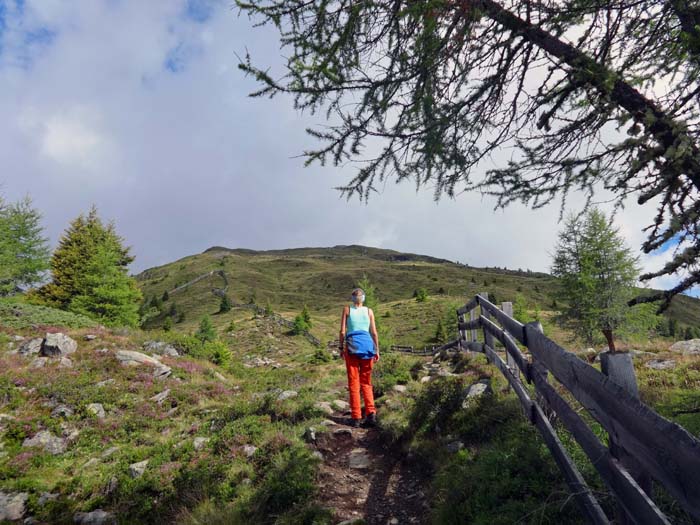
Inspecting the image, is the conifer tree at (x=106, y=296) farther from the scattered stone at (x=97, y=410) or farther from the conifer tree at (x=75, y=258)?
the scattered stone at (x=97, y=410)

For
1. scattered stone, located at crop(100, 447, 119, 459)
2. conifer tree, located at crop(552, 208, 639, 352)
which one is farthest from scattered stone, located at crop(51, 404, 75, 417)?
conifer tree, located at crop(552, 208, 639, 352)

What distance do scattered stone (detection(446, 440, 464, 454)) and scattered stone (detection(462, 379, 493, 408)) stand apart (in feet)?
2.86

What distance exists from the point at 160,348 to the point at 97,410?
6.85 meters

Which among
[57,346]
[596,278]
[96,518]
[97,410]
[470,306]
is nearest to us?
[96,518]

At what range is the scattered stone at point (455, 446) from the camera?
4.87 metres

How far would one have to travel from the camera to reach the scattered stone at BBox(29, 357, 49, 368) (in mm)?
12047

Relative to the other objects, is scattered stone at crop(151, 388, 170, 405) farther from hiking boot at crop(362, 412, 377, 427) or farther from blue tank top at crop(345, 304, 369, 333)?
blue tank top at crop(345, 304, 369, 333)

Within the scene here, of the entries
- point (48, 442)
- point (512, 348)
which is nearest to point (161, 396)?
point (48, 442)

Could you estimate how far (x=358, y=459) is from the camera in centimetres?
577

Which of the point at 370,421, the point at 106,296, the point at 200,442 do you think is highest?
the point at 106,296

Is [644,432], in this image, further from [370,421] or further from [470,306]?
[470,306]

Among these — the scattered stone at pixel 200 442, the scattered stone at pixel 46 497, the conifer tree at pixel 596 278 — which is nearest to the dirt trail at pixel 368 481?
the scattered stone at pixel 200 442

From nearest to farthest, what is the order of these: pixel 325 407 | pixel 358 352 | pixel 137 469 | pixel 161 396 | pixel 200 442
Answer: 1. pixel 137 469
2. pixel 358 352
3. pixel 200 442
4. pixel 325 407
5. pixel 161 396

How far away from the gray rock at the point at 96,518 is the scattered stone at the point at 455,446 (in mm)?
4856
